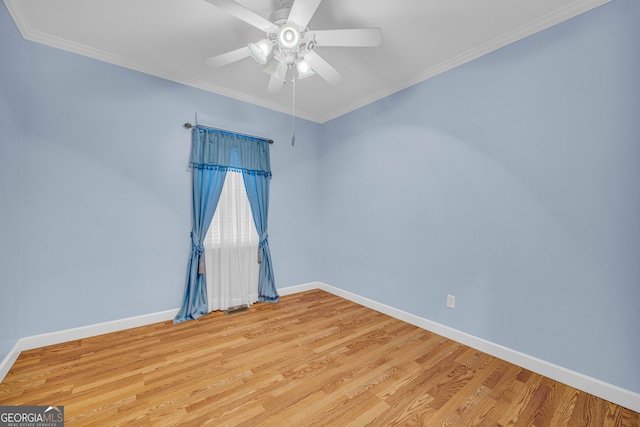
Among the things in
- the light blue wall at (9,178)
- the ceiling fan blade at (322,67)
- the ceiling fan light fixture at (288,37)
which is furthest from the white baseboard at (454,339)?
the ceiling fan light fixture at (288,37)

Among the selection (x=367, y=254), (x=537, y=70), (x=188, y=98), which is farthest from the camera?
(x=367, y=254)

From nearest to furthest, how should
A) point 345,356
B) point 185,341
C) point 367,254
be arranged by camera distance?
point 345,356
point 185,341
point 367,254

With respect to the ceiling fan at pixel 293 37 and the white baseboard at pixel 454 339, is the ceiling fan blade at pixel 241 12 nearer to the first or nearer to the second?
the ceiling fan at pixel 293 37

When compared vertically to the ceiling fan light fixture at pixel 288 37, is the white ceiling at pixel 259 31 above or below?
above

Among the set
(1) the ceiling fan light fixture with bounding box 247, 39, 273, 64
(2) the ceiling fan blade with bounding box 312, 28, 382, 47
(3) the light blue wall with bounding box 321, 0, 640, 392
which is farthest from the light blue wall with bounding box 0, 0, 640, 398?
(1) the ceiling fan light fixture with bounding box 247, 39, 273, 64

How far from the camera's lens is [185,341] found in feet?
7.84

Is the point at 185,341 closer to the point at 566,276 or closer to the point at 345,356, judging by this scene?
the point at 345,356

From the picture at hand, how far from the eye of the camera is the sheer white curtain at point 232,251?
308 cm

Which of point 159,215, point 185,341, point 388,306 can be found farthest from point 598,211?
point 159,215

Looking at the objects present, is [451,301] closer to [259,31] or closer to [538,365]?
[538,365]

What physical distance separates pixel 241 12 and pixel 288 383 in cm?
243

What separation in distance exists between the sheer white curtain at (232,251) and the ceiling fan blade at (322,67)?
5.63ft

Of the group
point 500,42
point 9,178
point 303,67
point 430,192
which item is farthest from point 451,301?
point 9,178

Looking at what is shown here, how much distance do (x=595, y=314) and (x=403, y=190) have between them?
1772mm
